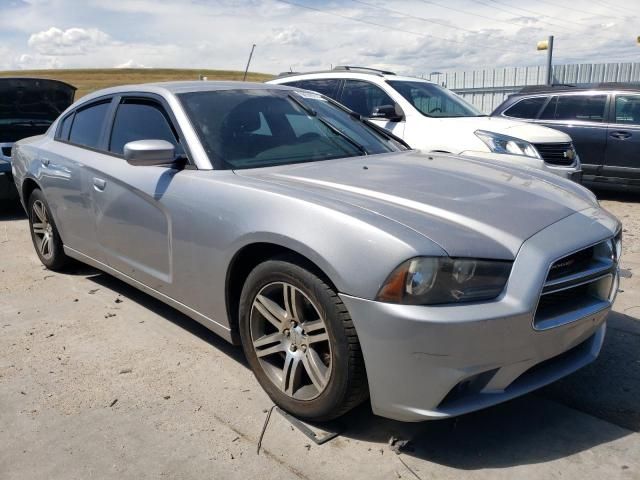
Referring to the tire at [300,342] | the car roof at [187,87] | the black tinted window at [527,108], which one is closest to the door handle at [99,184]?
the car roof at [187,87]

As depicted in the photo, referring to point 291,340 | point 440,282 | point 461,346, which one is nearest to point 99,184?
point 291,340

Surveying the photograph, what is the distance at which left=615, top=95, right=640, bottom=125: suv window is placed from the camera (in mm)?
8008

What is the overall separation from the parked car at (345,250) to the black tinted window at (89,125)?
30 centimetres

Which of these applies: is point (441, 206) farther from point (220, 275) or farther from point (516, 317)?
point (220, 275)

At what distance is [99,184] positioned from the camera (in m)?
3.94

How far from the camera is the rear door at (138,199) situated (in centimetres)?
334

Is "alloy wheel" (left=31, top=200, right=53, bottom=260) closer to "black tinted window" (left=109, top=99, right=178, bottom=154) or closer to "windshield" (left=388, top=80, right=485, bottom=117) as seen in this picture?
"black tinted window" (left=109, top=99, right=178, bottom=154)

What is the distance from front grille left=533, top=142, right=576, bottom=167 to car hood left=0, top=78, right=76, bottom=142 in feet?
21.5

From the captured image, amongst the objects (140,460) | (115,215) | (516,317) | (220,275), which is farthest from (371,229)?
(115,215)

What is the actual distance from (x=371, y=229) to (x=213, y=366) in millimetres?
1549

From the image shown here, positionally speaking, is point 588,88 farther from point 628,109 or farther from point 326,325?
point 326,325

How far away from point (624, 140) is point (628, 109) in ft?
1.49

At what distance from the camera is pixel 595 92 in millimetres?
8406

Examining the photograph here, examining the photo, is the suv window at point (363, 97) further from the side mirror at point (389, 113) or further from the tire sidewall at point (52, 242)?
the tire sidewall at point (52, 242)
